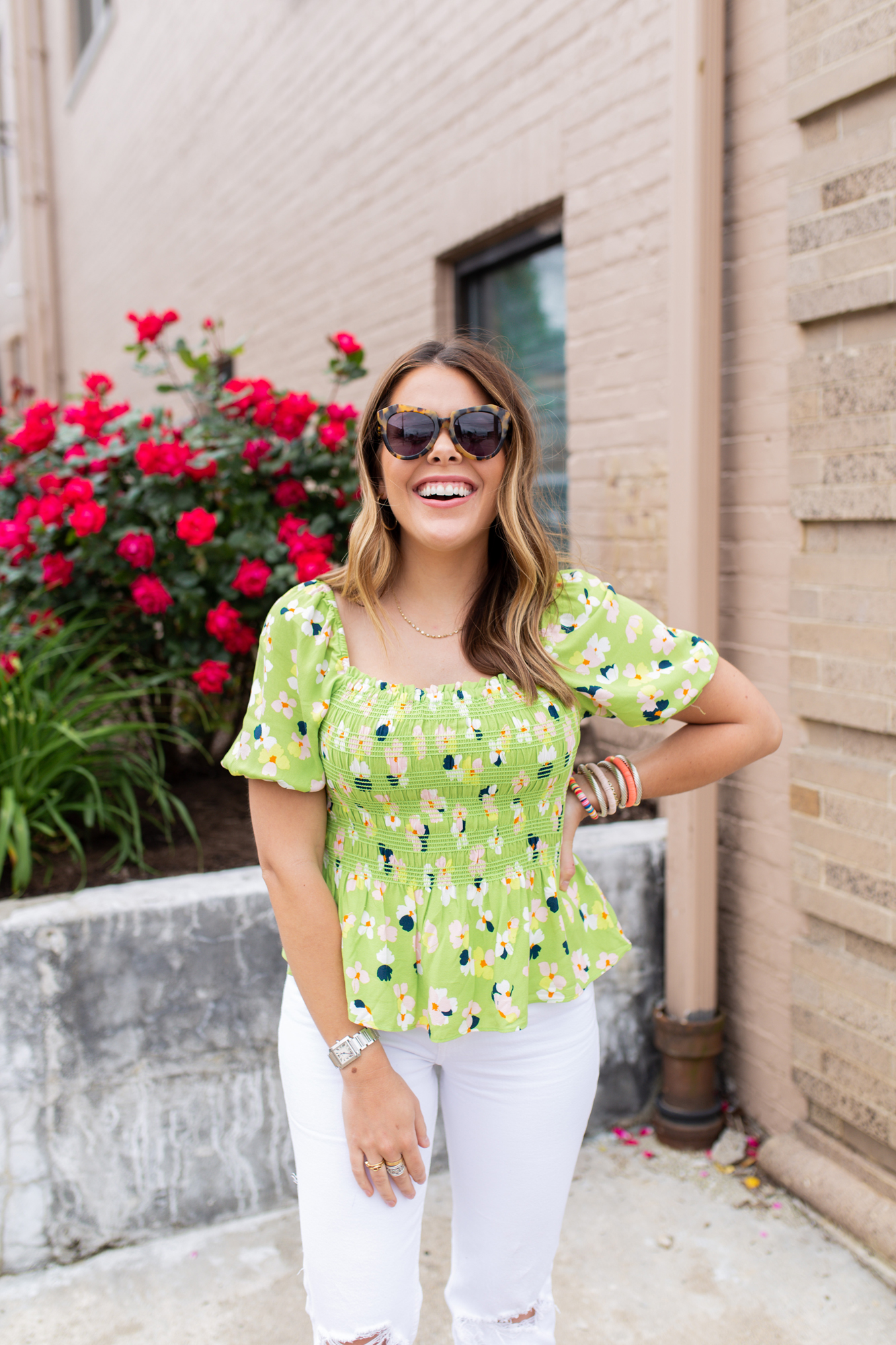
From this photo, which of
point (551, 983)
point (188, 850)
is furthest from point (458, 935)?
point (188, 850)

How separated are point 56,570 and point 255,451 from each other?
2.48 ft

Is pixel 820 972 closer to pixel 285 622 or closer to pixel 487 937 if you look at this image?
pixel 487 937

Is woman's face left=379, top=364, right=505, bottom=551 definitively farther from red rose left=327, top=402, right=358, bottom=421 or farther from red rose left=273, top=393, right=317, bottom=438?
red rose left=327, top=402, right=358, bottom=421

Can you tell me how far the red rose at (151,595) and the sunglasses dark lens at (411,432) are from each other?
6.12ft

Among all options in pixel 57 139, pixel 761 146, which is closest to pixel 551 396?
pixel 761 146

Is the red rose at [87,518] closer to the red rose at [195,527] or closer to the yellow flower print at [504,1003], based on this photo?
the red rose at [195,527]

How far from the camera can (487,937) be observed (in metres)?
1.58

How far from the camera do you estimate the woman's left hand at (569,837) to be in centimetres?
173

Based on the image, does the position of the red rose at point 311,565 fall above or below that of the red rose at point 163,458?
below

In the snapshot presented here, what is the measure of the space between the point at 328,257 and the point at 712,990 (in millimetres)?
4050

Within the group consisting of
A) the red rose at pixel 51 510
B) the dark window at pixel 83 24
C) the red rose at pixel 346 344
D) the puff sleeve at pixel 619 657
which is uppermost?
the dark window at pixel 83 24

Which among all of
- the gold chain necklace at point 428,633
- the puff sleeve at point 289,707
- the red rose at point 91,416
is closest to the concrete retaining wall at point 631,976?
the gold chain necklace at point 428,633

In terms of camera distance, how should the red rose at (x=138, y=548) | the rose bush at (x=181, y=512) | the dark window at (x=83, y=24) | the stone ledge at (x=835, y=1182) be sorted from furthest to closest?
the dark window at (x=83, y=24) < the rose bush at (x=181, y=512) < the red rose at (x=138, y=548) < the stone ledge at (x=835, y=1182)

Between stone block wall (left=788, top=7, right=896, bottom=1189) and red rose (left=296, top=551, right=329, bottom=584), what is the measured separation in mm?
1456
